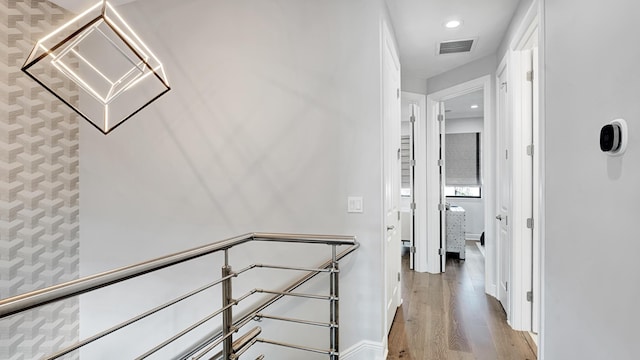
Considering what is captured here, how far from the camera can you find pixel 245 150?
2477 mm

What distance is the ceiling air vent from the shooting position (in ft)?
10.6

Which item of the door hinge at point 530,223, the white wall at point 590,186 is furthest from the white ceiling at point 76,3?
the door hinge at point 530,223

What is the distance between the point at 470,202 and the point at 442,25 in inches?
198

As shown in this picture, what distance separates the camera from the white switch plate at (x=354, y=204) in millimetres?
2225

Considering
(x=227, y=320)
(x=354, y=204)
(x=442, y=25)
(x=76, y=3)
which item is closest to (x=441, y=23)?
(x=442, y=25)

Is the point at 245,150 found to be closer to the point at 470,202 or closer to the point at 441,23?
the point at 441,23

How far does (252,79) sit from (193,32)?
2.30 ft

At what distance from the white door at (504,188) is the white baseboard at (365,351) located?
144 centimetres

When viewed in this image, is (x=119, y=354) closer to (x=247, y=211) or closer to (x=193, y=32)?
(x=247, y=211)

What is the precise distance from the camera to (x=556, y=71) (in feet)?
5.26

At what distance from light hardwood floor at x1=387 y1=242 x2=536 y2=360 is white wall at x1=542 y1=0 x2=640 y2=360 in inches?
30.7

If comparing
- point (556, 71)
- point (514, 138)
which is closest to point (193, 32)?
point (556, 71)

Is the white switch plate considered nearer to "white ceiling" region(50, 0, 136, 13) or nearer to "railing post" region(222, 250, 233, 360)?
"railing post" region(222, 250, 233, 360)

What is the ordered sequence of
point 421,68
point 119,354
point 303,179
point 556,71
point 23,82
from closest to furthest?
1. point 556,71
2. point 303,179
3. point 23,82
4. point 119,354
5. point 421,68
